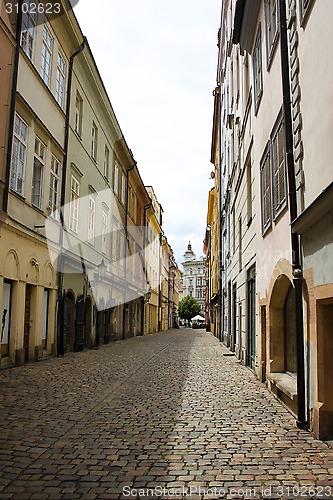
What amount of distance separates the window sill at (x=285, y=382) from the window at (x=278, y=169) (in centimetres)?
292

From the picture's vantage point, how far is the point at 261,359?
37.1ft

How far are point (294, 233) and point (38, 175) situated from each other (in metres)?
10.4

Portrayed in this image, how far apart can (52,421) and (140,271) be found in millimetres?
35834

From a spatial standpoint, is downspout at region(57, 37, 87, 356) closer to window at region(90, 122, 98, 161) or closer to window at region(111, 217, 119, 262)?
window at region(90, 122, 98, 161)

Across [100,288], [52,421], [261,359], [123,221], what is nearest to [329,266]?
[52,421]

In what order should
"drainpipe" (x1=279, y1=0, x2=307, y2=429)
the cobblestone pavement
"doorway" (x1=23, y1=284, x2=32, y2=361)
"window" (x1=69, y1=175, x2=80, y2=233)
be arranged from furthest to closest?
"window" (x1=69, y1=175, x2=80, y2=233) < "doorway" (x1=23, y1=284, x2=32, y2=361) < "drainpipe" (x1=279, y1=0, x2=307, y2=429) < the cobblestone pavement

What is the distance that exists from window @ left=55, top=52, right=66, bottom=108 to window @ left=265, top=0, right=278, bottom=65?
908 cm

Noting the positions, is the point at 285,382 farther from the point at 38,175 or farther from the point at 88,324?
the point at 88,324

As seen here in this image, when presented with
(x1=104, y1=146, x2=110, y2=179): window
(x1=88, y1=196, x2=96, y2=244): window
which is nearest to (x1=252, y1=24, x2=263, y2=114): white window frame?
(x1=88, y1=196, x2=96, y2=244): window

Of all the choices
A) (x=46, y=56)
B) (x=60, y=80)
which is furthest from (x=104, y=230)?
(x=46, y=56)

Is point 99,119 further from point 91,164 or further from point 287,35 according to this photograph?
point 287,35

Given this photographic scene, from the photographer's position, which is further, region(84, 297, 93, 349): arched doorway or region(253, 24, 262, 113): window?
region(84, 297, 93, 349): arched doorway

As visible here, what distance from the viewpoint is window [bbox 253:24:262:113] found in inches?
458

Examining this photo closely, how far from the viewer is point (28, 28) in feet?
47.5
